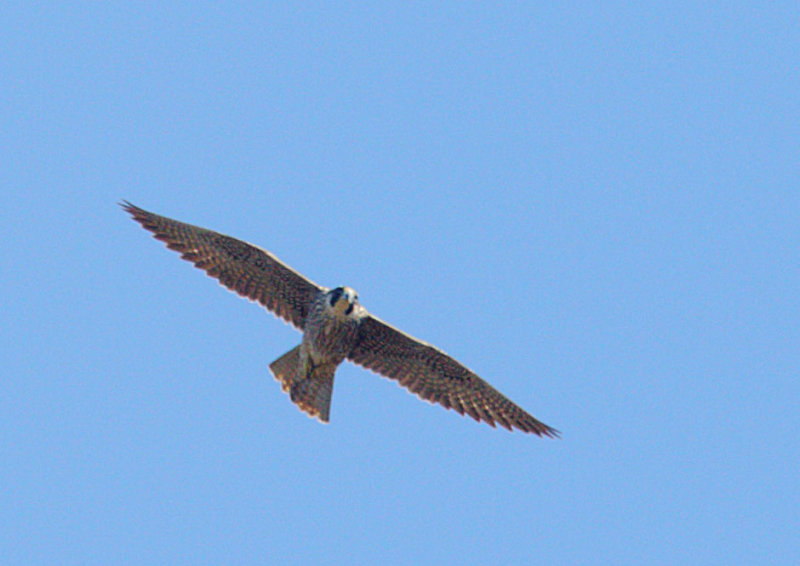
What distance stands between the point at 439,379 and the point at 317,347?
Answer: 186cm

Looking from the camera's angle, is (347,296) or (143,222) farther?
(143,222)

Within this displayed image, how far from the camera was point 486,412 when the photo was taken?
1623 cm

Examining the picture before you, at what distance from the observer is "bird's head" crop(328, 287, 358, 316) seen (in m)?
15.0

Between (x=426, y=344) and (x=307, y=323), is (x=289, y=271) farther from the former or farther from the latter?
(x=426, y=344)

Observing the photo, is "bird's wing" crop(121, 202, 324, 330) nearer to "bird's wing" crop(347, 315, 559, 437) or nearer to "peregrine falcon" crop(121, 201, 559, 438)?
"peregrine falcon" crop(121, 201, 559, 438)

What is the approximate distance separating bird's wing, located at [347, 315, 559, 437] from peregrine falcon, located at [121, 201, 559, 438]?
0.04ft

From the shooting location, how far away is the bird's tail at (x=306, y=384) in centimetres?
1586

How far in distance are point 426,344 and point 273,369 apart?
7.01 feet

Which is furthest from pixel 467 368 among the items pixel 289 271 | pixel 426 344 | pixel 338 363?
pixel 289 271

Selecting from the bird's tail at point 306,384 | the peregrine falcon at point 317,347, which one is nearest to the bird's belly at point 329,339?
the peregrine falcon at point 317,347

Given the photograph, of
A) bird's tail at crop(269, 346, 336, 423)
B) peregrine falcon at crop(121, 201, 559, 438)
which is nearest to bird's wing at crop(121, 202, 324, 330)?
peregrine falcon at crop(121, 201, 559, 438)

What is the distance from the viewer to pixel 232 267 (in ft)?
52.3

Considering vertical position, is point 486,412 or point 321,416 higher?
point 486,412

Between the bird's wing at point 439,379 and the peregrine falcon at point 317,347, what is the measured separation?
0.5 inches
